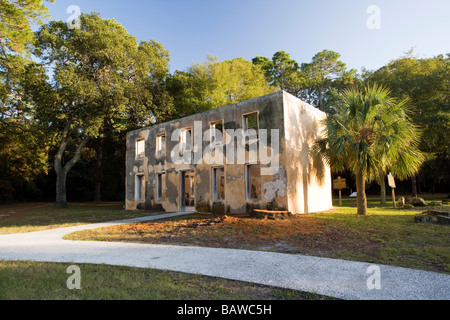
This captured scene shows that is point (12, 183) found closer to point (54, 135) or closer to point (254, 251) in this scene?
point (54, 135)

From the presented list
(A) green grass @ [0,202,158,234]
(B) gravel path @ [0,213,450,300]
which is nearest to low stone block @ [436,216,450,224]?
(B) gravel path @ [0,213,450,300]

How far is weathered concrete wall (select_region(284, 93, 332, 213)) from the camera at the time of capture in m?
11.1

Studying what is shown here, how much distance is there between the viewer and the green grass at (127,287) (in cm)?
322

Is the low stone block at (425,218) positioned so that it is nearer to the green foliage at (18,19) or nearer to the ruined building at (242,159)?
the ruined building at (242,159)

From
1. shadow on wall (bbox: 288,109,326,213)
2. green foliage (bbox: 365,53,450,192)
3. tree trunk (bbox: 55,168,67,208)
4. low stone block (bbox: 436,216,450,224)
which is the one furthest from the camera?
tree trunk (bbox: 55,168,67,208)

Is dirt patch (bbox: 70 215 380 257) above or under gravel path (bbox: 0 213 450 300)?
under

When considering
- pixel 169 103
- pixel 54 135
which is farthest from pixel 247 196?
pixel 54 135

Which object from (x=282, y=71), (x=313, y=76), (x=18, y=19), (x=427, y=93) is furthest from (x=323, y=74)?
(x=18, y=19)

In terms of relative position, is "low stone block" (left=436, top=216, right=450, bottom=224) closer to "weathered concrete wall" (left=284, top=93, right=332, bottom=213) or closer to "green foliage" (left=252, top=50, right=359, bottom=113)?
"weathered concrete wall" (left=284, top=93, right=332, bottom=213)

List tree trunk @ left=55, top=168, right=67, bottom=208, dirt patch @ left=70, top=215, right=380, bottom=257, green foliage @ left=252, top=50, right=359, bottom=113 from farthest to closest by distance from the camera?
green foliage @ left=252, top=50, right=359, bottom=113
tree trunk @ left=55, top=168, right=67, bottom=208
dirt patch @ left=70, top=215, right=380, bottom=257

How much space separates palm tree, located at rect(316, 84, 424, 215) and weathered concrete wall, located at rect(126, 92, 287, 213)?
8.29ft

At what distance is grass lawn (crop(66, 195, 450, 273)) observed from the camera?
5.11 meters

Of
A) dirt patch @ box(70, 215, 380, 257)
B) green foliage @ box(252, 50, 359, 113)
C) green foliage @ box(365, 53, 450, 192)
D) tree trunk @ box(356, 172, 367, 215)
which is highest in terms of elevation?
green foliage @ box(252, 50, 359, 113)

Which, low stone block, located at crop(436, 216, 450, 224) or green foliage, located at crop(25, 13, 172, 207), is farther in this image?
green foliage, located at crop(25, 13, 172, 207)
